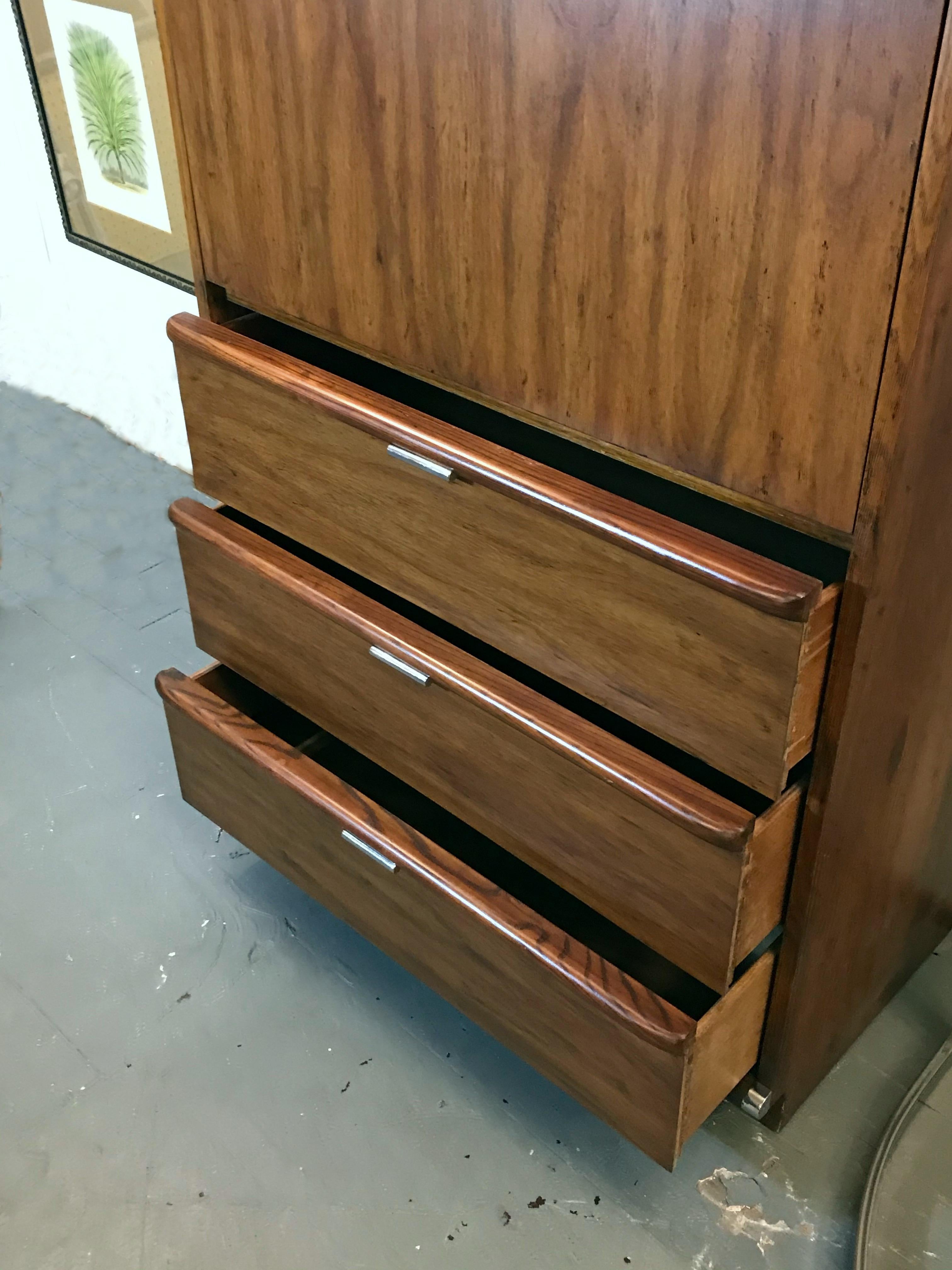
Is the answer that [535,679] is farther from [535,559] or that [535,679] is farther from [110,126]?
[110,126]

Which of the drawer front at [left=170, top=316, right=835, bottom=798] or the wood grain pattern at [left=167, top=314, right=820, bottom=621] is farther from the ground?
the wood grain pattern at [left=167, top=314, right=820, bottom=621]

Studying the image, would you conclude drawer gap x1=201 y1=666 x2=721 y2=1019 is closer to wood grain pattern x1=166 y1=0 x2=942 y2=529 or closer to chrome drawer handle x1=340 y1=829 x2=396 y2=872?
chrome drawer handle x1=340 y1=829 x2=396 y2=872

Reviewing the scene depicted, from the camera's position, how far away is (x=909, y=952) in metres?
1.26

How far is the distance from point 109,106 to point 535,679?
1.29m

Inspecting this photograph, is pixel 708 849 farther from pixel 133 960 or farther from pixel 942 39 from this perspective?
pixel 133 960

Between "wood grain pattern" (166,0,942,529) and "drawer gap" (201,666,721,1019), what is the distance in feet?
1.66

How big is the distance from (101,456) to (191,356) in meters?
1.18

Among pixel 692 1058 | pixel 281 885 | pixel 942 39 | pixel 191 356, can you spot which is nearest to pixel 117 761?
pixel 281 885

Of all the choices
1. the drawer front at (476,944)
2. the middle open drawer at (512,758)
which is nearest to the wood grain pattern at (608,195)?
the middle open drawer at (512,758)

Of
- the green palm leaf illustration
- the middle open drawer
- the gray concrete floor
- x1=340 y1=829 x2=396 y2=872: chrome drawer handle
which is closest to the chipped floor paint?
the gray concrete floor

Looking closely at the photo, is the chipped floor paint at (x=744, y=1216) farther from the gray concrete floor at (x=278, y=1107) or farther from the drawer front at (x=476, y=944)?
the drawer front at (x=476, y=944)

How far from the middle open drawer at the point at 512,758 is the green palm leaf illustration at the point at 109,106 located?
37.1 inches

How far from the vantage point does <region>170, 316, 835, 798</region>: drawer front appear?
817 millimetres

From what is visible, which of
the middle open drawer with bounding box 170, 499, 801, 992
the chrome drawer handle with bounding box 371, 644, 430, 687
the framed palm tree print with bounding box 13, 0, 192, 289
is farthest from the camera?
the framed palm tree print with bounding box 13, 0, 192, 289
